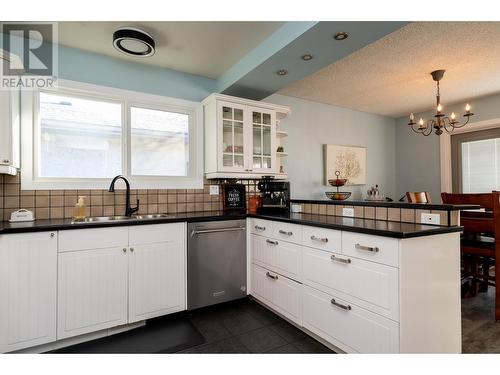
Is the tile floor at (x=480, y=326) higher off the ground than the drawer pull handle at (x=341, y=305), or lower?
lower

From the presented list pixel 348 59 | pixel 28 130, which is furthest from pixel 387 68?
pixel 28 130

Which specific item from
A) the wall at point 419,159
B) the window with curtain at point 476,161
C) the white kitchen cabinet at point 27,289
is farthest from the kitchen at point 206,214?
the wall at point 419,159

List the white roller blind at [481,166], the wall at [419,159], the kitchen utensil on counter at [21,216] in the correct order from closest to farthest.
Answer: the kitchen utensil on counter at [21,216] → the white roller blind at [481,166] → the wall at [419,159]

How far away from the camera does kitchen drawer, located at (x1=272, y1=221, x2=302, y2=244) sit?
6.90 feet

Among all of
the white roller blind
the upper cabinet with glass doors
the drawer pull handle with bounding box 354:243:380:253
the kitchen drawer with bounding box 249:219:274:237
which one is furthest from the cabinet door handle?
the white roller blind

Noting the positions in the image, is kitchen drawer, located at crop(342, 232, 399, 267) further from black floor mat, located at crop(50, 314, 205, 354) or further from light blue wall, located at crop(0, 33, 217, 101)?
light blue wall, located at crop(0, 33, 217, 101)

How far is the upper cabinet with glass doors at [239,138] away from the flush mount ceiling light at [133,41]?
75 centimetres

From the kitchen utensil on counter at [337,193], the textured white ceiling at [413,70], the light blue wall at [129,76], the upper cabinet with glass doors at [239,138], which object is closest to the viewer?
the textured white ceiling at [413,70]

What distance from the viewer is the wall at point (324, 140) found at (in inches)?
151

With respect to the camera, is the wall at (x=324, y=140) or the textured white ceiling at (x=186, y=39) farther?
the wall at (x=324, y=140)

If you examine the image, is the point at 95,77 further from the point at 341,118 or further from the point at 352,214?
the point at 341,118

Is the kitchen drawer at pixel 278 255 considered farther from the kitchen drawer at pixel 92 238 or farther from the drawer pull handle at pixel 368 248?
the kitchen drawer at pixel 92 238

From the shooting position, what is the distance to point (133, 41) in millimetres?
2154

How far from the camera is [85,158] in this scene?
2.51 m
